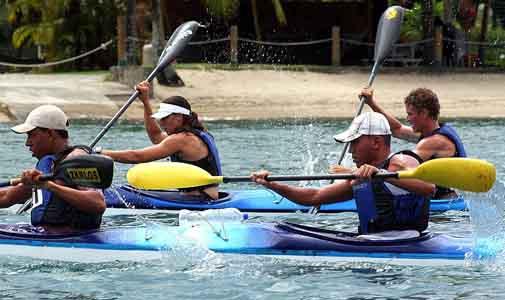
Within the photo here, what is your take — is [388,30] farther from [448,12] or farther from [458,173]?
[448,12]

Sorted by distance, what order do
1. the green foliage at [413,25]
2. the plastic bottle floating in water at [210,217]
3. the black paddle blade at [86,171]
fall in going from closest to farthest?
1. the black paddle blade at [86,171]
2. the plastic bottle floating in water at [210,217]
3. the green foliage at [413,25]

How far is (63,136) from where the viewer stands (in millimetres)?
7289

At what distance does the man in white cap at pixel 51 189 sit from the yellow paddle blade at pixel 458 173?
187 centimetres

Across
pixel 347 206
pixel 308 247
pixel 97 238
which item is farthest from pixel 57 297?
pixel 347 206

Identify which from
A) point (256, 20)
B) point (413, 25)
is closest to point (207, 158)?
point (256, 20)

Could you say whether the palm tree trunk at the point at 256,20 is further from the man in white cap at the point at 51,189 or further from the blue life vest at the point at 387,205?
the blue life vest at the point at 387,205

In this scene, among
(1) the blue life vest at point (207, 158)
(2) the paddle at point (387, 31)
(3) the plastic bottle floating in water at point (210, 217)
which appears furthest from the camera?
(2) the paddle at point (387, 31)

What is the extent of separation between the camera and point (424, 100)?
9086 millimetres

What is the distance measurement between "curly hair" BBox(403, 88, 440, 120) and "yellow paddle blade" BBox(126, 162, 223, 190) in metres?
2.08

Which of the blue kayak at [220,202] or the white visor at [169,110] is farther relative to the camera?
the blue kayak at [220,202]

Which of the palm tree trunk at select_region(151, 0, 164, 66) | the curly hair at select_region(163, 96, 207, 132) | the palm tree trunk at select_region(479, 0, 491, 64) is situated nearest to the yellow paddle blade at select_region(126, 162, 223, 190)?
the curly hair at select_region(163, 96, 207, 132)

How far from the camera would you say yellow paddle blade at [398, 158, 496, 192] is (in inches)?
276

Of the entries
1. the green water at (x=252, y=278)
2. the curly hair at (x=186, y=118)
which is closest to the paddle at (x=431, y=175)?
the green water at (x=252, y=278)

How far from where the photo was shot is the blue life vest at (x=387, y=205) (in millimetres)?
7152
